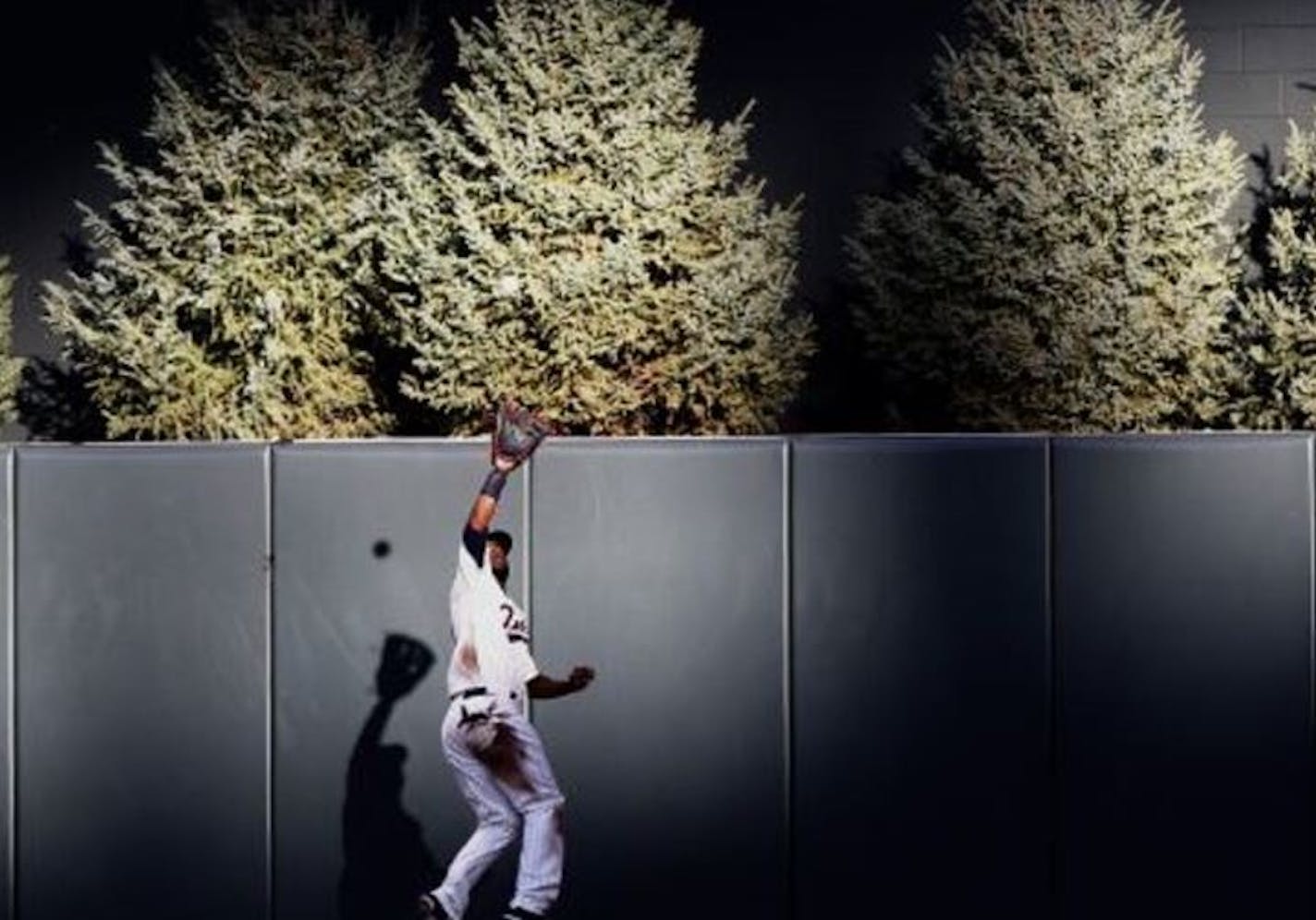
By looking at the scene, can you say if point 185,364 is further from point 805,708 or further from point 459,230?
point 805,708

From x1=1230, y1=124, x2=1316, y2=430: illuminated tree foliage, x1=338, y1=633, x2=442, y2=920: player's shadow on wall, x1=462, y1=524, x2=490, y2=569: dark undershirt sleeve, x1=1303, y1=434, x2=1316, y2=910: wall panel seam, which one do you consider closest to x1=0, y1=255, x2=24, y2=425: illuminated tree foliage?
x1=338, y1=633, x2=442, y2=920: player's shadow on wall

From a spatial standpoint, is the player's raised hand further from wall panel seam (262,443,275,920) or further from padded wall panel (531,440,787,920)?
wall panel seam (262,443,275,920)

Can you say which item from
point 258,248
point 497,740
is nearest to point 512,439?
point 497,740

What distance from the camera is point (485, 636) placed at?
9703mm

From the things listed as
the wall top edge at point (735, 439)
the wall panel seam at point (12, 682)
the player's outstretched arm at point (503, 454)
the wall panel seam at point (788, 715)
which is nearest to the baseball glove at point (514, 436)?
the player's outstretched arm at point (503, 454)

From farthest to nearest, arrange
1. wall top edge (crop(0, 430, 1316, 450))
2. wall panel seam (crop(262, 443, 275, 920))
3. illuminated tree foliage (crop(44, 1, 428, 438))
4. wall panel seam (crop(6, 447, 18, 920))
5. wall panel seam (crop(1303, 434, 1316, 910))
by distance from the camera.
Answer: illuminated tree foliage (crop(44, 1, 428, 438)) → wall panel seam (crop(6, 447, 18, 920)) → wall panel seam (crop(262, 443, 275, 920)) → wall top edge (crop(0, 430, 1316, 450)) → wall panel seam (crop(1303, 434, 1316, 910))

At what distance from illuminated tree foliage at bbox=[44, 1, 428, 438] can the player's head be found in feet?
6.62

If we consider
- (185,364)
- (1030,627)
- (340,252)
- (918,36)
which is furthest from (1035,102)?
(185,364)

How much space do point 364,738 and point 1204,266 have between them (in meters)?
4.49

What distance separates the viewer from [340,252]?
38.2 ft

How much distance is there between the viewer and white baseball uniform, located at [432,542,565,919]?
31.9 ft

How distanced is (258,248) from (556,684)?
3.12m

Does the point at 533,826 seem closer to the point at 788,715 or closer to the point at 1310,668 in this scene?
the point at 788,715

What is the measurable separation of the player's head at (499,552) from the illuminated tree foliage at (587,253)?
1.38m
